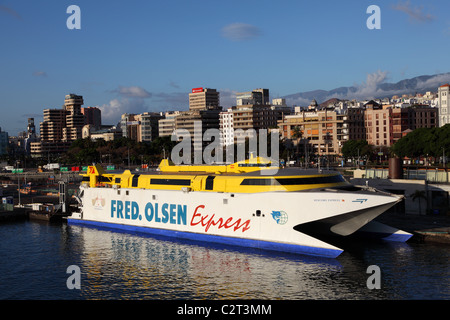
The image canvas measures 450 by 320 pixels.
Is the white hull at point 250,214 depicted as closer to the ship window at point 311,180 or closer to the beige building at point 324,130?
the ship window at point 311,180

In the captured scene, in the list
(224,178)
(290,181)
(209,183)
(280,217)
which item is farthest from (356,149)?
(280,217)

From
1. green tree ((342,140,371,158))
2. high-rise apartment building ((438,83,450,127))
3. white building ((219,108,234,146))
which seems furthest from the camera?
white building ((219,108,234,146))

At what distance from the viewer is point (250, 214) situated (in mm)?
37125

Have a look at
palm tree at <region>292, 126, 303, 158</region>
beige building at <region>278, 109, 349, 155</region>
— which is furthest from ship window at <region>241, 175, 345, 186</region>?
beige building at <region>278, 109, 349, 155</region>

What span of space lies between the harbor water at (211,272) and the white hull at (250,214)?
1.13m

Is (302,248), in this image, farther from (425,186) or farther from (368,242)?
(425,186)

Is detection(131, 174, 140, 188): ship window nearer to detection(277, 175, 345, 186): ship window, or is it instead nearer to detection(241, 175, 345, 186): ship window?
detection(241, 175, 345, 186): ship window

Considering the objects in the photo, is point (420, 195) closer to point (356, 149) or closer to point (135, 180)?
point (135, 180)

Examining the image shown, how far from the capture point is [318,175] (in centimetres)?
3794

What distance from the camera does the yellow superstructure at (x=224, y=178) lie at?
3722 cm

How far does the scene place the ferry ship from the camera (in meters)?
34.2

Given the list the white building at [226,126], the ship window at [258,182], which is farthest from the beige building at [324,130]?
the ship window at [258,182]

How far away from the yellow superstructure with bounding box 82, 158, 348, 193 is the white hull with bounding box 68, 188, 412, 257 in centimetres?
88
